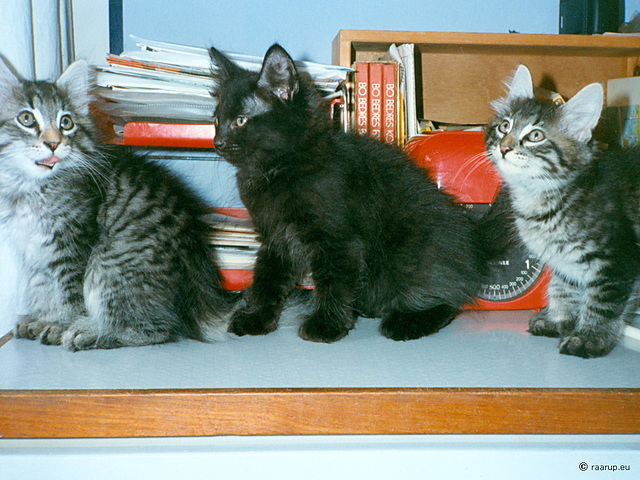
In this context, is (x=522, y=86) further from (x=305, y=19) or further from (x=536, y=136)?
(x=305, y=19)

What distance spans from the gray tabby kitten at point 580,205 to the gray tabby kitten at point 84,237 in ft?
2.36

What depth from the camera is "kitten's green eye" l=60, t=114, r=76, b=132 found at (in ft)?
3.23

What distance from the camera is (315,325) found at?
3.25 feet

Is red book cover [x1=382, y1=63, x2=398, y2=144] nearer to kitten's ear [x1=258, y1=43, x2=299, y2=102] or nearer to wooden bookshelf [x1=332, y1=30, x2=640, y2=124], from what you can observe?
wooden bookshelf [x1=332, y1=30, x2=640, y2=124]

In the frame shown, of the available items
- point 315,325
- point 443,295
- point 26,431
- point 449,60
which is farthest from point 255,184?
point 449,60

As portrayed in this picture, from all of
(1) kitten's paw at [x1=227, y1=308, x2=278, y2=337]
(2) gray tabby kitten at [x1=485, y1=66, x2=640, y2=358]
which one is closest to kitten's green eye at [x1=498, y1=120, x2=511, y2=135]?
(2) gray tabby kitten at [x1=485, y1=66, x2=640, y2=358]

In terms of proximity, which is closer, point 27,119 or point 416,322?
point 27,119

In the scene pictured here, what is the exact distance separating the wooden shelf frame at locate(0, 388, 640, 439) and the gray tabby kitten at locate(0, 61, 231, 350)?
0.28 m

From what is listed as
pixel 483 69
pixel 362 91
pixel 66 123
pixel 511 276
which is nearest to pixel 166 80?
pixel 66 123

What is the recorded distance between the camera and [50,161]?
0.94 meters

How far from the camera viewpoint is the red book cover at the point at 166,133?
118 cm

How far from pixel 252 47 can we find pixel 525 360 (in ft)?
4.41

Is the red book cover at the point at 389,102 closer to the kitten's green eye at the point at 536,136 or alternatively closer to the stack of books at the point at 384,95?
the stack of books at the point at 384,95

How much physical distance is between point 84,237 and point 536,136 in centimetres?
96
